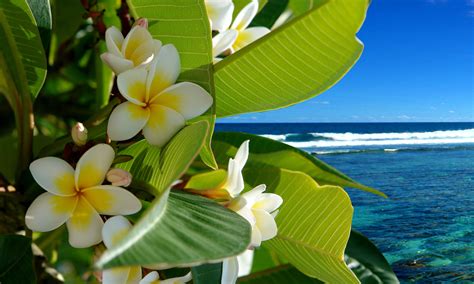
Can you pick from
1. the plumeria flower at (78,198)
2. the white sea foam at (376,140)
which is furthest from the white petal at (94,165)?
the white sea foam at (376,140)

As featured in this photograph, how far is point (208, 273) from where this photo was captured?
0.35 m

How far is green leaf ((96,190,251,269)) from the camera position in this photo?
0.19m

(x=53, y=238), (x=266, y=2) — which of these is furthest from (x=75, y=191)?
(x=266, y=2)

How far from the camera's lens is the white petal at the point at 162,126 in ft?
1.15

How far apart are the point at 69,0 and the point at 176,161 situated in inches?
13.4

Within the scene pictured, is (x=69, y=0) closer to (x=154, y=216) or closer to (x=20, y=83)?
(x=20, y=83)

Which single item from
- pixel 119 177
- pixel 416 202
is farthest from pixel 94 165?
pixel 416 202

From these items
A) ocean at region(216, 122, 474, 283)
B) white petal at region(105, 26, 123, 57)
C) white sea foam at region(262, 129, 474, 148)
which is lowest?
white sea foam at region(262, 129, 474, 148)

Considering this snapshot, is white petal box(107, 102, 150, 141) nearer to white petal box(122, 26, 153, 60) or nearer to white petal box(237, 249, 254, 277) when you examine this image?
white petal box(122, 26, 153, 60)

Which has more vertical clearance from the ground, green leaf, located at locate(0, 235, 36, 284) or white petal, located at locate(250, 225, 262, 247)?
white petal, located at locate(250, 225, 262, 247)

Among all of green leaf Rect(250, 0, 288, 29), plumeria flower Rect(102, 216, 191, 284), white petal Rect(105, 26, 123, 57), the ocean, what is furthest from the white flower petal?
the ocean

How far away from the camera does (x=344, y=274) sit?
0.41 meters

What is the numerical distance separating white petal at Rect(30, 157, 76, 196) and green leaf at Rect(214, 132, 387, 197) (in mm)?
138

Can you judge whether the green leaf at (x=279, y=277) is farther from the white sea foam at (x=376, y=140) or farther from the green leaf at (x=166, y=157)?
the white sea foam at (x=376, y=140)
